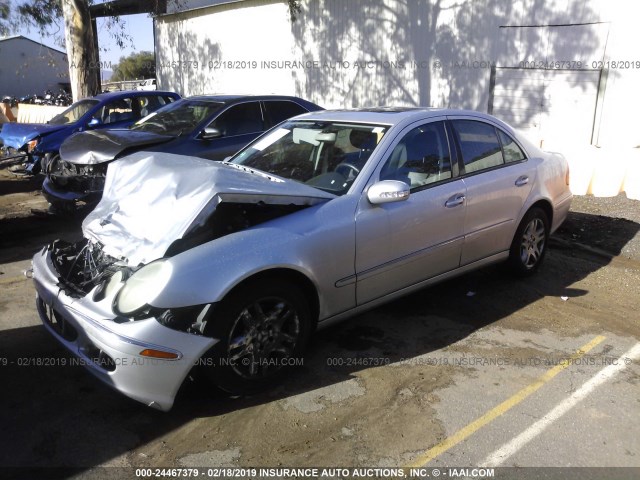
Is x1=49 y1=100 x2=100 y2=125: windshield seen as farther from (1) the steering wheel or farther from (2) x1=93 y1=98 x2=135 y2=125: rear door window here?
(1) the steering wheel

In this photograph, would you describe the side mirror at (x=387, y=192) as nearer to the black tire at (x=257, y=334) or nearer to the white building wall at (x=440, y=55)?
the black tire at (x=257, y=334)

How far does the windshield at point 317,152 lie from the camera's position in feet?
13.6

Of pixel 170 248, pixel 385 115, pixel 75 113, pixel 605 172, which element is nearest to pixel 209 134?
pixel 385 115

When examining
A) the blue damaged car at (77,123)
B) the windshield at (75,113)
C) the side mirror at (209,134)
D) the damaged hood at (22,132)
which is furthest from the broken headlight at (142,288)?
the windshield at (75,113)

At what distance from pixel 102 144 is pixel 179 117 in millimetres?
1260

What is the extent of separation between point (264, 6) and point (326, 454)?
17.3 meters

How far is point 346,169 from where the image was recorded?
13.7 feet

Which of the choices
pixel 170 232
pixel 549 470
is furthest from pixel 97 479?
pixel 549 470

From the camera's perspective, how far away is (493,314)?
4867 mm

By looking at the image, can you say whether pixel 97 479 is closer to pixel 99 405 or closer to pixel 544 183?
pixel 99 405

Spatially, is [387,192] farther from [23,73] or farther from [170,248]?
[23,73]

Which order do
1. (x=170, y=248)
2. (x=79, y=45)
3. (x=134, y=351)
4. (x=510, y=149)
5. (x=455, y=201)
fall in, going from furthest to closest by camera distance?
(x=79, y=45), (x=510, y=149), (x=455, y=201), (x=170, y=248), (x=134, y=351)

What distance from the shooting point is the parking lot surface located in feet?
10.0

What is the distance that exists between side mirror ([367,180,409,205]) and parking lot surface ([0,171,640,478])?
44.5 inches
